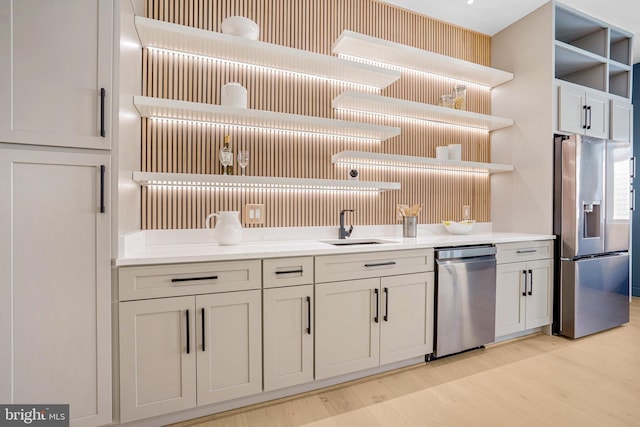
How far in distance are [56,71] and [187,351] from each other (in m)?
1.49

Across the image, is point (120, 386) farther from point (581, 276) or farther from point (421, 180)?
point (581, 276)

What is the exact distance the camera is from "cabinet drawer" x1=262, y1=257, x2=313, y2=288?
177 cm

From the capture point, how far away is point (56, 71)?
4.63ft

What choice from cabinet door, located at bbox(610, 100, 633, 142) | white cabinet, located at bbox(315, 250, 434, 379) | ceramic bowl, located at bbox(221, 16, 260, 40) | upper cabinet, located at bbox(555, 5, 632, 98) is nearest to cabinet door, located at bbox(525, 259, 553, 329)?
white cabinet, located at bbox(315, 250, 434, 379)

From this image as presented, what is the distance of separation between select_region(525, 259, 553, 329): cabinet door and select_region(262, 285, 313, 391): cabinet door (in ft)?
6.93

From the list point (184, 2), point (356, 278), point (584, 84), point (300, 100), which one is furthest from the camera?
point (584, 84)

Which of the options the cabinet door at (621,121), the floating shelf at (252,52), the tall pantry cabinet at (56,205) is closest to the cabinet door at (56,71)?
the tall pantry cabinet at (56,205)

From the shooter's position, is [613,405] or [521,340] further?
[521,340]

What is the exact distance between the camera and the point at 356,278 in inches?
79.0

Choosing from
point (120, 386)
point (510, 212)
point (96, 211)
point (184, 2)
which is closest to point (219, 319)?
point (120, 386)

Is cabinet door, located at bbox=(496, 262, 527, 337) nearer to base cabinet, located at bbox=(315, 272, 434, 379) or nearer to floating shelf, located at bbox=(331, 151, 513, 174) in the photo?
base cabinet, located at bbox=(315, 272, 434, 379)

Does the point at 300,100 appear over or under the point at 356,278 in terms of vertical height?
over

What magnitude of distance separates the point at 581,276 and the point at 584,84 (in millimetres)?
2159

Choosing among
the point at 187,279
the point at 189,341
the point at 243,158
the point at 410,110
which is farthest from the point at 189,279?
the point at 410,110
